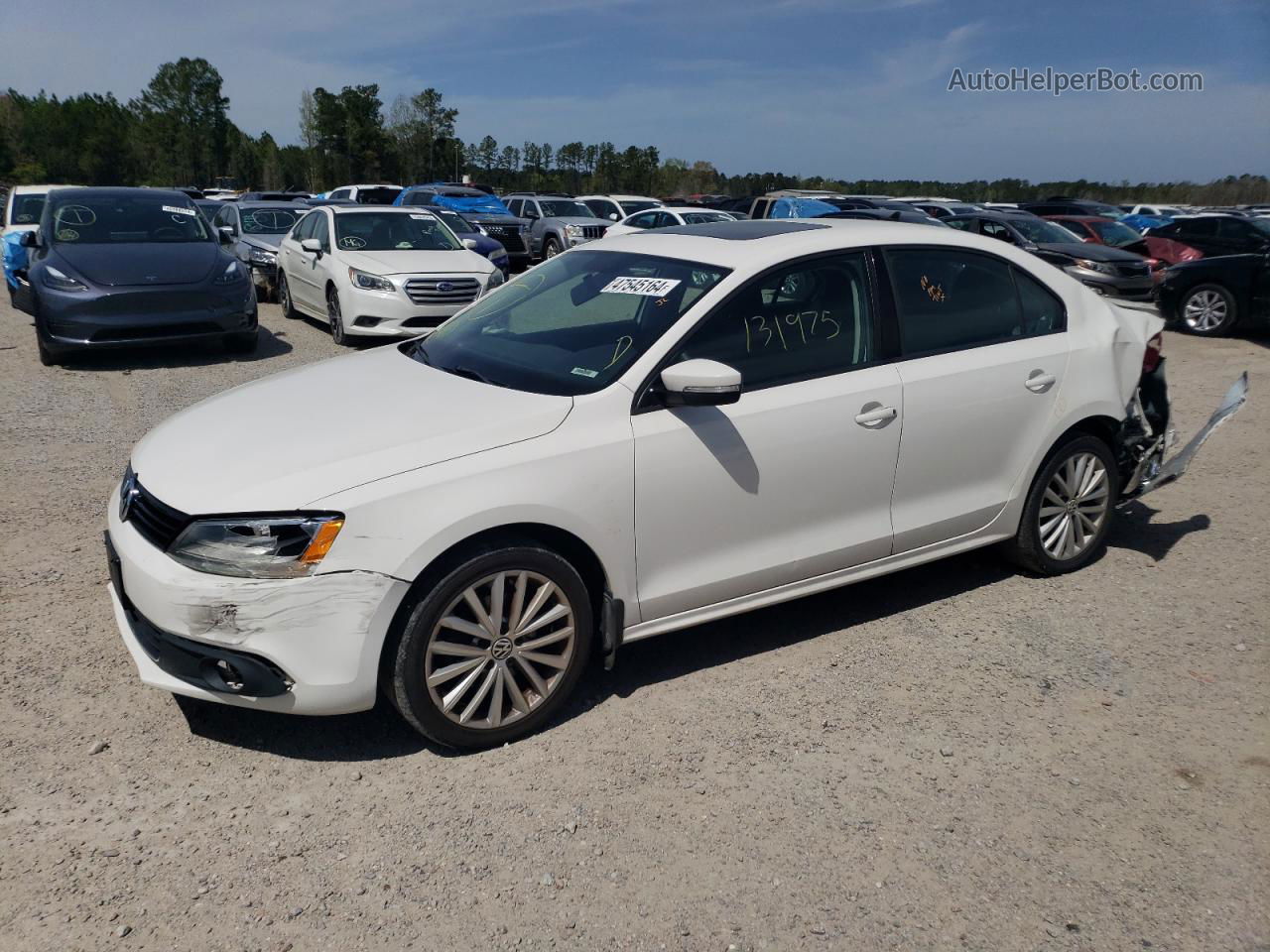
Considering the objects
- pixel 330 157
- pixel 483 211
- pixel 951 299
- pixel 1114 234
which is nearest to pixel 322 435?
pixel 951 299

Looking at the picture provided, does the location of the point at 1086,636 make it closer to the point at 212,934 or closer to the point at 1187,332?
the point at 212,934

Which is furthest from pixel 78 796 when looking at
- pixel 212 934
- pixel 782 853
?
pixel 782 853

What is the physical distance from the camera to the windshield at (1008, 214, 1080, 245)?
1625 cm

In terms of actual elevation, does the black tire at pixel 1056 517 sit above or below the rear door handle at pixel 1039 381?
below

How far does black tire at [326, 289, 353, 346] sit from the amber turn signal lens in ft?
28.9

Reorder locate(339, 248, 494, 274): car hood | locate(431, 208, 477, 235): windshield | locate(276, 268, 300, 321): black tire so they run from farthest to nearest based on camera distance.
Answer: locate(431, 208, 477, 235): windshield, locate(276, 268, 300, 321): black tire, locate(339, 248, 494, 274): car hood

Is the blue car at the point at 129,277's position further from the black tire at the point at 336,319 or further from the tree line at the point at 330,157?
the tree line at the point at 330,157

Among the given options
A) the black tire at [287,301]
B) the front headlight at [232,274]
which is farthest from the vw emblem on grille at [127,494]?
the black tire at [287,301]

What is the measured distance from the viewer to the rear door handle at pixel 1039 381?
4.58m

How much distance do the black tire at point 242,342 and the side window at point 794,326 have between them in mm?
8019

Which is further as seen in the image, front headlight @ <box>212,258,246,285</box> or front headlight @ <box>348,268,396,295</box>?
front headlight @ <box>348,268,396,295</box>

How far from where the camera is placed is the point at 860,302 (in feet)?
13.9

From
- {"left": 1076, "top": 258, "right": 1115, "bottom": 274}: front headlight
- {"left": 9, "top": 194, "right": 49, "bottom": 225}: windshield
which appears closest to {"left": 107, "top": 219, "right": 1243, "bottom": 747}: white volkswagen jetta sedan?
{"left": 1076, "top": 258, "right": 1115, "bottom": 274}: front headlight

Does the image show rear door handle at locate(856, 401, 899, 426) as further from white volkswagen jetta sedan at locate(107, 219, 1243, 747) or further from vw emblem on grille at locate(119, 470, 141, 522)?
vw emblem on grille at locate(119, 470, 141, 522)
